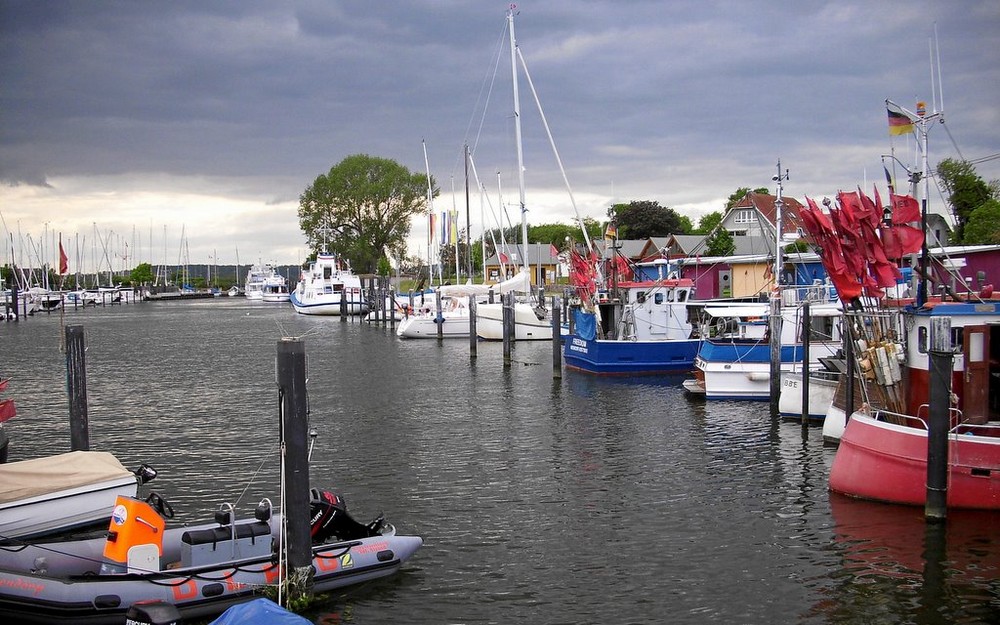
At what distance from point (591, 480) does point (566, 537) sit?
3658 millimetres

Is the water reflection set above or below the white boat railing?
below

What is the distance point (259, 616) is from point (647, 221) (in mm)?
103658

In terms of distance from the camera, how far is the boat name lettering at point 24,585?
33.1ft

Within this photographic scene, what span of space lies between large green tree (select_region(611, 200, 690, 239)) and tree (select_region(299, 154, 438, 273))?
24862 mm

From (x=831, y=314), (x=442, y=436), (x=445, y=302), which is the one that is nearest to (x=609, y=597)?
(x=442, y=436)

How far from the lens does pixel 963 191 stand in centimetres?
5306

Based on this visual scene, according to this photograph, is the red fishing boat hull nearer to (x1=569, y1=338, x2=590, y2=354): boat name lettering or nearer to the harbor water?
the harbor water

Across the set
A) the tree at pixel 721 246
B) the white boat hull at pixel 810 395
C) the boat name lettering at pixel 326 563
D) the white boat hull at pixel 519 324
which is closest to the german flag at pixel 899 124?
the white boat hull at pixel 810 395

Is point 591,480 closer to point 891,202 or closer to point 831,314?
point 891,202

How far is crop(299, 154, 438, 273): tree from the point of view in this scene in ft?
373

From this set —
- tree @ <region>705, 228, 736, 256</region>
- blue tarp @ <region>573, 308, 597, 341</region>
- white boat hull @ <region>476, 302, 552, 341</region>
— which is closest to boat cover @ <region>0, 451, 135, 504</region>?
blue tarp @ <region>573, 308, 597, 341</region>

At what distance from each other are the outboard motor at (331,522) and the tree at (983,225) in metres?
45.8

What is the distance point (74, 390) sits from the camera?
15133 millimetres

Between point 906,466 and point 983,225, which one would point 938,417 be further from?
point 983,225
